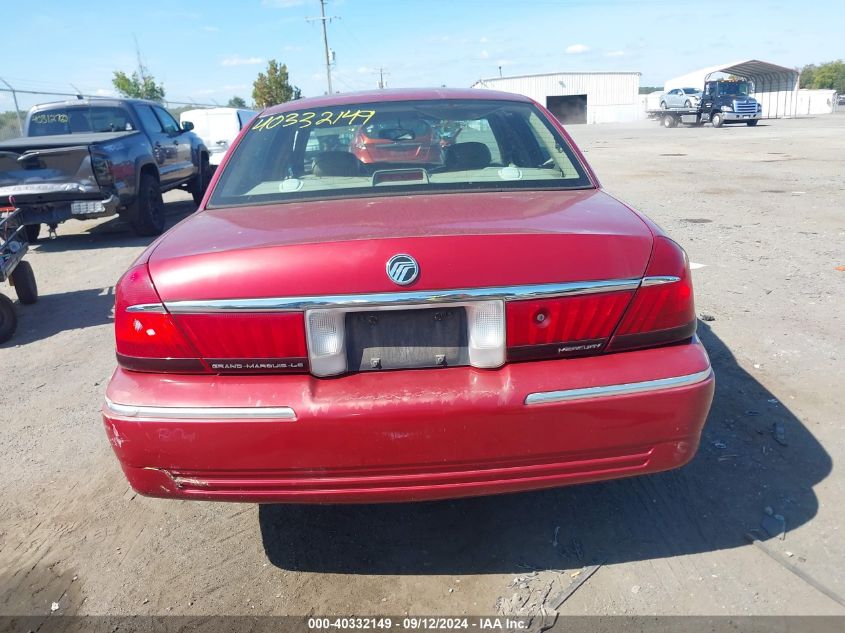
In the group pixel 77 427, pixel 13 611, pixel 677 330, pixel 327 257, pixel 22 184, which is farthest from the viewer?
Answer: pixel 22 184

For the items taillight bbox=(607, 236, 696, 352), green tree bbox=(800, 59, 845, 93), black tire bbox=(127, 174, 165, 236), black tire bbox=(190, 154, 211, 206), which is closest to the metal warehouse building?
green tree bbox=(800, 59, 845, 93)

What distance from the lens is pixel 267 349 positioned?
2.14 metres

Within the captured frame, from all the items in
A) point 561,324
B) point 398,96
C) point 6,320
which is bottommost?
point 6,320

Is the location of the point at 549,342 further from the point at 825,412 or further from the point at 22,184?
the point at 22,184

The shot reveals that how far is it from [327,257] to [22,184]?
7.74m

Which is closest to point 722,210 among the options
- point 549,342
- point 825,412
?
point 825,412

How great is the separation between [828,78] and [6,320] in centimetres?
10164

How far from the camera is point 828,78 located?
8594 cm

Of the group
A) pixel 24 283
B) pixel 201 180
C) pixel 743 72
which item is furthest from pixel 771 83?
pixel 24 283

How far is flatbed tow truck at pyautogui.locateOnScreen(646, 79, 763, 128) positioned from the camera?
36.3 meters

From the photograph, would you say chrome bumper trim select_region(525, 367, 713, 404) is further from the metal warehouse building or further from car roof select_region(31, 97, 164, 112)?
the metal warehouse building

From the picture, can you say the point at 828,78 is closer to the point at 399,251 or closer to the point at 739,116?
the point at 739,116

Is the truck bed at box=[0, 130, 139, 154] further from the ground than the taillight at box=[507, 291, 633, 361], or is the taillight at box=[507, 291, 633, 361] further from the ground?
the truck bed at box=[0, 130, 139, 154]

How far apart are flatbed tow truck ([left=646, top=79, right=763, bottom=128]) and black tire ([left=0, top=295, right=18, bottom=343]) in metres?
37.9
